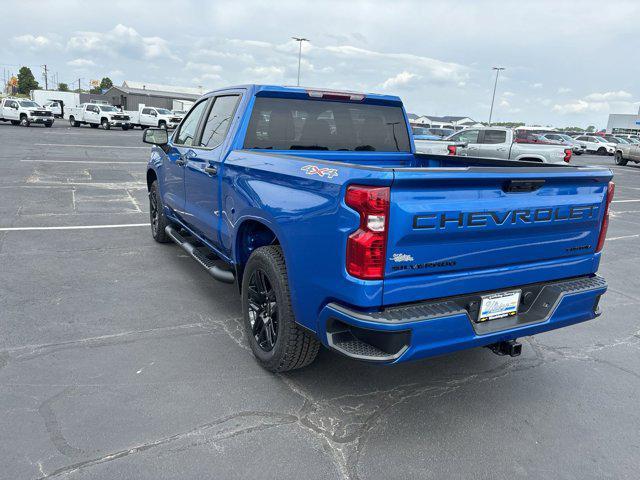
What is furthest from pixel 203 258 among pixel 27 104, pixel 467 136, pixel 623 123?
pixel 623 123

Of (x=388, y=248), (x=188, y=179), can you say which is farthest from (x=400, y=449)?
(x=188, y=179)

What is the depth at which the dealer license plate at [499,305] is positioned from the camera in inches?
119

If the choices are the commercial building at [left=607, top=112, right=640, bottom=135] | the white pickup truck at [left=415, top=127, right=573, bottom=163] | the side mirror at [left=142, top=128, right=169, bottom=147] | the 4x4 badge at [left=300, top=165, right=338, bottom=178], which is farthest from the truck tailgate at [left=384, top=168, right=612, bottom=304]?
the commercial building at [left=607, top=112, right=640, bottom=135]

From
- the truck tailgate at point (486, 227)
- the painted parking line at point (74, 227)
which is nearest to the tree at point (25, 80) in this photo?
the painted parking line at point (74, 227)

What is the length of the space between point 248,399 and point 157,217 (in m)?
4.05

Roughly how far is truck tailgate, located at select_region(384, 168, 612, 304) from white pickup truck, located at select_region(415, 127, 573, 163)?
14.4 m

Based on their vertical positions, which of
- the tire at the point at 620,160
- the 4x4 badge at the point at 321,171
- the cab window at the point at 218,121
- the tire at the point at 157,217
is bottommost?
the tire at the point at 620,160

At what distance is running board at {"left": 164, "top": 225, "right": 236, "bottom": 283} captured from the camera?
424cm

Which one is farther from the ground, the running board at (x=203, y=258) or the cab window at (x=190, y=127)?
the cab window at (x=190, y=127)

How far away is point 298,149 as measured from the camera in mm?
4453

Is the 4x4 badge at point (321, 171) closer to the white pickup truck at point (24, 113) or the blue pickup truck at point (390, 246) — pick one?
the blue pickup truck at point (390, 246)

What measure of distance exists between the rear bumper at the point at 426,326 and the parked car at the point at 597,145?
44439mm

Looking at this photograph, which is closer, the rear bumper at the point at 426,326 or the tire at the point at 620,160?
the rear bumper at the point at 426,326

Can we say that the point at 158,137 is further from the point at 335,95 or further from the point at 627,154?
the point at 627,154
